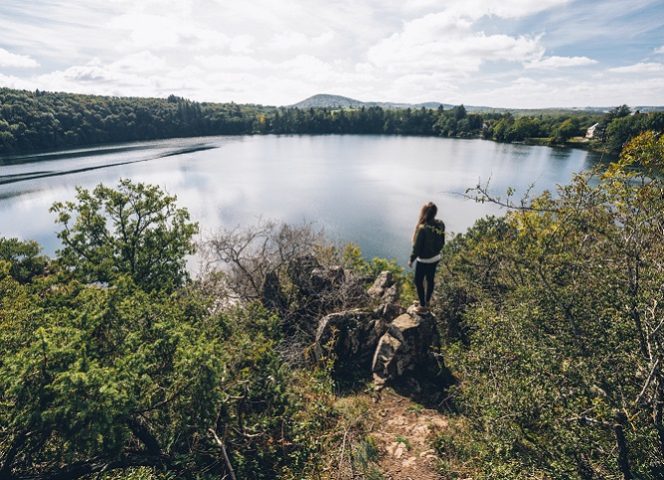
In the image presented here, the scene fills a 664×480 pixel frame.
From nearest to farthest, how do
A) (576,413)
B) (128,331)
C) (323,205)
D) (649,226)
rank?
(576,413)
(649,226)
(128,331)
(323,205)

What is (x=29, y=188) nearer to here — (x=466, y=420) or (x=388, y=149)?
(x=466, y=420)

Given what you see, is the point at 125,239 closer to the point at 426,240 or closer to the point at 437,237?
the point at 426,240

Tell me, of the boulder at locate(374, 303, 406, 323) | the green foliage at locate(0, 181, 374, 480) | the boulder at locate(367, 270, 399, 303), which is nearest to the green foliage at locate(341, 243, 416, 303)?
the boulder at locate(367, 270, 399, 303)

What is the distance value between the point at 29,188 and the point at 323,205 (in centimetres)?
4191

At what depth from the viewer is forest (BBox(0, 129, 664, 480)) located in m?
4.55

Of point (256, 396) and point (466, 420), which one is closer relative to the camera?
point (466, 420)

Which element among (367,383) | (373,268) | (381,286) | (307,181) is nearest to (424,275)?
(367,383)

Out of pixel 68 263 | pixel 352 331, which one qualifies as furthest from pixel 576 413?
pixel 68 263

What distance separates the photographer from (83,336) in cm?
589

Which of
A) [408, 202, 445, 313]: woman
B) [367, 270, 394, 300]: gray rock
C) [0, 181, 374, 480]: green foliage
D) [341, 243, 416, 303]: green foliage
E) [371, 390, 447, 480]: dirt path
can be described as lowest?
[341, 243, 416, 303]: green foliage

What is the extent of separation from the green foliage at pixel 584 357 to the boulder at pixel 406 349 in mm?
1940

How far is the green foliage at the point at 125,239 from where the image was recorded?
14617 mm

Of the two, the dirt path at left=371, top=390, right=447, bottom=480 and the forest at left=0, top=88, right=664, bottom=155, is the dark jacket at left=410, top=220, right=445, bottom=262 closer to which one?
the dirt path at left=371, top=390, right=447, bottom=480

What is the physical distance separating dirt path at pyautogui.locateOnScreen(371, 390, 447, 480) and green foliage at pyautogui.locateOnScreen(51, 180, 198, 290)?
10220mm
